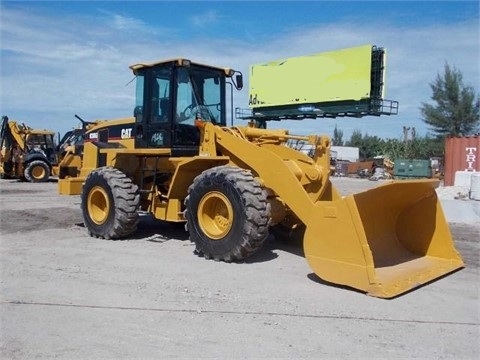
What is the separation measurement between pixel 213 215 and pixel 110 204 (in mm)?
2152

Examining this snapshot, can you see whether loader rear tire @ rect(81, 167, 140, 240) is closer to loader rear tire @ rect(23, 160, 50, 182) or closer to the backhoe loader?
the backhoe loader

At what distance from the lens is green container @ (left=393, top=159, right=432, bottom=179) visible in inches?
1320

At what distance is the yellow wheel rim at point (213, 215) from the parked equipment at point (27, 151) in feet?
59.7

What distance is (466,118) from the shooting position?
40031 millimetres

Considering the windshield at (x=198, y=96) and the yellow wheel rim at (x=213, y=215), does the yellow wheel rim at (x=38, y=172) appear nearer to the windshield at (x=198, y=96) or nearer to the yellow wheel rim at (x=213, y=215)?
→ the windshield at (x=198, y=96)

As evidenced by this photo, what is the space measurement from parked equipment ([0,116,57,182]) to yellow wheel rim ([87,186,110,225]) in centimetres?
1563

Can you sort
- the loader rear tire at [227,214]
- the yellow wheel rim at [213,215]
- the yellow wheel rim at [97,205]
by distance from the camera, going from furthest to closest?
the yellow wheel rim at [97,205] < the yellow wheel rim at [213,215] < the loader rear tire at [227,214]

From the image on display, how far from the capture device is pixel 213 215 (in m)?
7.39

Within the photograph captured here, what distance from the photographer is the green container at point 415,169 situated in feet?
110

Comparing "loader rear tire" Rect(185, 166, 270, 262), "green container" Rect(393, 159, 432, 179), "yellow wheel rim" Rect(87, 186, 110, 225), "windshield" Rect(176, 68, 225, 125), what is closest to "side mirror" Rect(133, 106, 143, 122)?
"windshield" Rect(176, 68, 225, 125)

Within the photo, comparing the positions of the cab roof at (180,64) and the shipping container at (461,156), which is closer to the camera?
the cab roof at (180,64)

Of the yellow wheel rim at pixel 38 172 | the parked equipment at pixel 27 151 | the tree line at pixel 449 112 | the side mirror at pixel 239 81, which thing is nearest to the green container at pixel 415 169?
the tree line at pixel 449 112

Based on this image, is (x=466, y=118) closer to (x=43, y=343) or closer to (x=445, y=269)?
(x=445, y=269)

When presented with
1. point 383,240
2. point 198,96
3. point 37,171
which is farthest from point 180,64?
point 37,171
